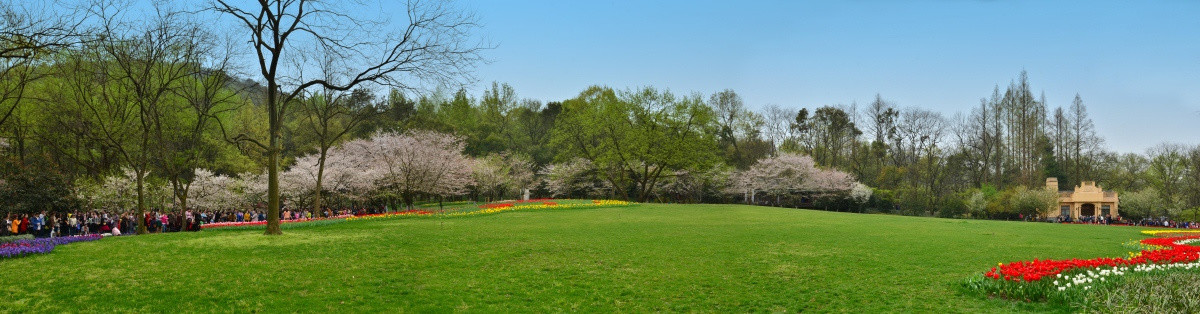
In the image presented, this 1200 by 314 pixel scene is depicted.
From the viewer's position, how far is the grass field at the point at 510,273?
8.77 metres

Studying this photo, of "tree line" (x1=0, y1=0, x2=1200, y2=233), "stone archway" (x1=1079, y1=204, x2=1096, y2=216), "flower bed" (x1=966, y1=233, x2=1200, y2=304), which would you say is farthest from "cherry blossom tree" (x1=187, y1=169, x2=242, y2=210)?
A: "stone archway" (x1=1079, y1=204, x2=1096, y2=216)

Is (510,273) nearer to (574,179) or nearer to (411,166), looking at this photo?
(411,166)

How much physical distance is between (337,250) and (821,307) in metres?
10.5

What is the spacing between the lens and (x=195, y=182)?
35812 millimetres

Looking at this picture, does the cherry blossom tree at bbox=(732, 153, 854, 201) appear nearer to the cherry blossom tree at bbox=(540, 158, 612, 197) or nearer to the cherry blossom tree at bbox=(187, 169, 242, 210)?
the cherry blossom tree at bbox=(540, 158, 612, 197)

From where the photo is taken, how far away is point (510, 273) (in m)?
11.4

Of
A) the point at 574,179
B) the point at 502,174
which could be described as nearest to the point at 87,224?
the point at 502,174

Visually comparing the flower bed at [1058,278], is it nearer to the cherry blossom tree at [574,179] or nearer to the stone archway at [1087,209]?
the cherry blossom tree at [574,179]

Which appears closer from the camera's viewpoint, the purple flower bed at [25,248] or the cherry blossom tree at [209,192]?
the purple flower bed at [25,248]

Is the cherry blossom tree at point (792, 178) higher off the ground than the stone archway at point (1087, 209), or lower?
higher

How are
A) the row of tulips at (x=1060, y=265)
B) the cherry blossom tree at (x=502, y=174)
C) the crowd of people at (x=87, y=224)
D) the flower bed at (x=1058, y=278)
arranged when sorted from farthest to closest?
the cherry blossom tree at (x=502, y=174), the crowd of people at (x=87, y=224), the row of tulips at (x=1060, y=265), the flower bed at (x=1058, y=278)

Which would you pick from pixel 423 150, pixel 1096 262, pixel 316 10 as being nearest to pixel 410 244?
pixel 316 10

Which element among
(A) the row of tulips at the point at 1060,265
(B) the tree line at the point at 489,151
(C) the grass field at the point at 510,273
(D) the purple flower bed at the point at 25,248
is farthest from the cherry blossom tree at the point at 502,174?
(A) the row of tulips at the point at 1060,265

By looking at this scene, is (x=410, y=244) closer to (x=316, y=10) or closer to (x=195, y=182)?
(x=316, y=10)
